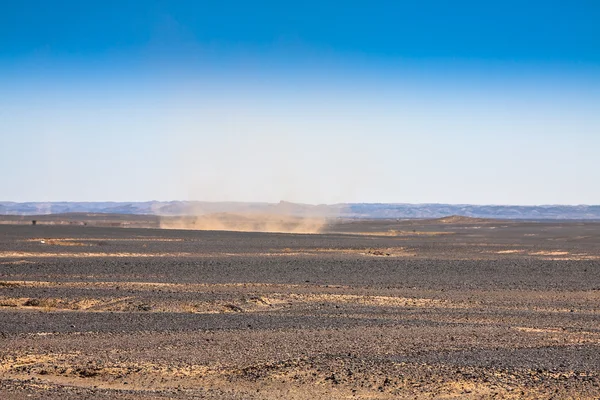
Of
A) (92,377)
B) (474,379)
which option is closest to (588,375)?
(474,379)

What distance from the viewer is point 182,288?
28.2m

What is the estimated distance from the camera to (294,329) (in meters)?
18.7

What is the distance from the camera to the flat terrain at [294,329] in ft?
41.8

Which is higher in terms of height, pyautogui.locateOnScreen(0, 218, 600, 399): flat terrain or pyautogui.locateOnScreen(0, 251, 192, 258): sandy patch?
pyautogui.locateOnScreen(0, 251, 192, 258): sandy patch

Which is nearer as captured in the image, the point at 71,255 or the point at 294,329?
the point at 294,329

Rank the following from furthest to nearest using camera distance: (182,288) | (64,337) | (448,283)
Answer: (448,283), (182,288), (64,337)

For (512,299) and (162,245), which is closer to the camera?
(512,299)

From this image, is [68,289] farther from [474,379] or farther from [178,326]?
[474,379]

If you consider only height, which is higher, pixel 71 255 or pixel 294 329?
pixel 71 255

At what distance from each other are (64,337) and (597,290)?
808 inches

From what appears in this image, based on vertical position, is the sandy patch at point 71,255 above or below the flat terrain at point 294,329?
above

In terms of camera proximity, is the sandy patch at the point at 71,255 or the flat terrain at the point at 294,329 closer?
the flat terrain at the point at 294,329

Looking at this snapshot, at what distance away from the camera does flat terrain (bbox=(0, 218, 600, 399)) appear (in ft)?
41.8

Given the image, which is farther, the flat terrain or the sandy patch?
the sandy patch
